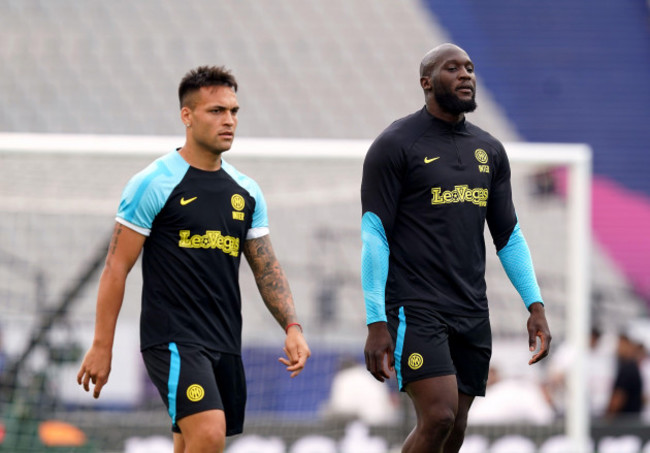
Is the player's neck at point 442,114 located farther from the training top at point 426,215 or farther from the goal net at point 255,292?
the goal net at point 255,292

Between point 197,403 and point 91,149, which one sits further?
point 91,149

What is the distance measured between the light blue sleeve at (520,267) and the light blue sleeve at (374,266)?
0.68m

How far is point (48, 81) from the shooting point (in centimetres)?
1534

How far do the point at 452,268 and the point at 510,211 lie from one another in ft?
1.69

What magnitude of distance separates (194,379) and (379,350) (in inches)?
32.3

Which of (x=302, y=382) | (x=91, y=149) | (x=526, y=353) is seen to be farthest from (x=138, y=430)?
(x=526, y=353)

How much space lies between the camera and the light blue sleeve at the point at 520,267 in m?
5.01

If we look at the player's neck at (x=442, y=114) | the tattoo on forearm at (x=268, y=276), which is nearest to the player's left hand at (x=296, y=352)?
the tattoo on forearm at (x=268, y=276)

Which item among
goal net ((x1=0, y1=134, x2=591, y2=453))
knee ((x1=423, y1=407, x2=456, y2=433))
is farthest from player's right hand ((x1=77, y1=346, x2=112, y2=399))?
goal net ((x1=0, y1=134, x2=591, y2=453))

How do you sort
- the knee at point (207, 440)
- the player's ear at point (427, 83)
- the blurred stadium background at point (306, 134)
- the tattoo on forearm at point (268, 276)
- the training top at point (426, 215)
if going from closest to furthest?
1. the knee at point (207, 440)
2. the training top at point (426, 215)
3. the player's ear at point (427, 83)
4. the tattoo on forearm at point (268, 276)
5. the blurred stadium background at point (306, 134)

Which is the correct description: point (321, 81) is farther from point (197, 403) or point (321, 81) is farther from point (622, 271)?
point (197, 403)

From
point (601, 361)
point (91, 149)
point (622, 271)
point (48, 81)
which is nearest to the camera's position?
point (91, 149)

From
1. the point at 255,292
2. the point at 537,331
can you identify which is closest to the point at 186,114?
the point at 537,331

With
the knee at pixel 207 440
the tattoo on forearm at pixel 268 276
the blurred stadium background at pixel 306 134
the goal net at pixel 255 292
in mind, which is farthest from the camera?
the blurred stadium background at pixel 306 134
